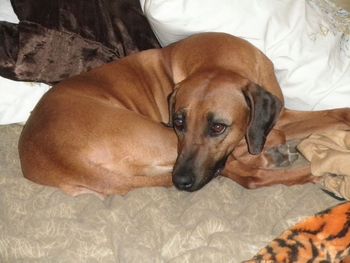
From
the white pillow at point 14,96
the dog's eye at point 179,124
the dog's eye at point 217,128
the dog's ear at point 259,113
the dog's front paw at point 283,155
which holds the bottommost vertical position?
the white pillow at point 14,96

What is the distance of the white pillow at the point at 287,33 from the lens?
3.32m

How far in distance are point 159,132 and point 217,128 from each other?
362 mm

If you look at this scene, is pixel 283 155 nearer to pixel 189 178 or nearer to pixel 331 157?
pixel 331 157

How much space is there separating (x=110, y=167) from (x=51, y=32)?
1.05 metres

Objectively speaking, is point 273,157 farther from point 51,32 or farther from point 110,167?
point 51,32

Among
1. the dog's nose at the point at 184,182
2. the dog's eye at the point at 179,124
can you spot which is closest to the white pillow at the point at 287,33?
the dog's eye at the point at 179,124

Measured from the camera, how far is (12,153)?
3395 millimetres

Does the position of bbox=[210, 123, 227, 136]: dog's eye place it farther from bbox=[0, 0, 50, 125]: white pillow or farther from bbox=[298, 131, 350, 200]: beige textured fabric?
bbox=[0, 0, 50, 125]: white pillow

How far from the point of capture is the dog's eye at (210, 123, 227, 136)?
2955 mm

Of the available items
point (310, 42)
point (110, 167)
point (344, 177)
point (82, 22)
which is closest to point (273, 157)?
point (344, 177)

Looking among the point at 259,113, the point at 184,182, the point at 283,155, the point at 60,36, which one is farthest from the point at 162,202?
the point at 60,36

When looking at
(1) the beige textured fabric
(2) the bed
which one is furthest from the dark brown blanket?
(1) the beige textured fabric

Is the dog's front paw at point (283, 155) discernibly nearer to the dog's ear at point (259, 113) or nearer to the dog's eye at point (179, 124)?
the dog's ear at point (259, 113)

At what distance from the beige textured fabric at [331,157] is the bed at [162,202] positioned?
0.30 ft
